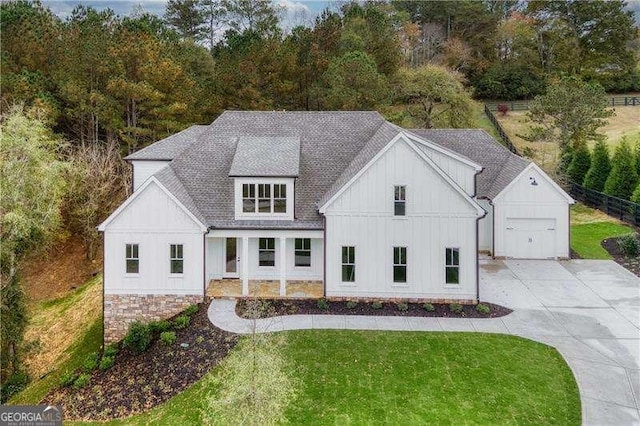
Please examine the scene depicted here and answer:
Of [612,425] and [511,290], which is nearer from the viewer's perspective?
[612,425]

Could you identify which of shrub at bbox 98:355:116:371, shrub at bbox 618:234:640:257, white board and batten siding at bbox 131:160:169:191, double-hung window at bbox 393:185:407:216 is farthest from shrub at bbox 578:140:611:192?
shrub at bbox 98:355:116:371

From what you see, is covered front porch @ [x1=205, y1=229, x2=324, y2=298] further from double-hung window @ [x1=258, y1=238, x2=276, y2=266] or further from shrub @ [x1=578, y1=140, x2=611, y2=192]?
shrub @ [x1=578, y1=140, x2=611, y2=192]

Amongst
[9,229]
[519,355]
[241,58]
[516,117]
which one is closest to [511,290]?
[519,355]

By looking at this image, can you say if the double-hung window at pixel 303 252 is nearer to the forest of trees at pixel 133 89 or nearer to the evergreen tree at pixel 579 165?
the forest of trees at pixel 133 89

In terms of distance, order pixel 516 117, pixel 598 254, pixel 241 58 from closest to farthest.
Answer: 1. pixel 598 254
2. pixel 241 58
3. pixel 516 117

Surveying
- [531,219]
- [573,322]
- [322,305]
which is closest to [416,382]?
[322,305]

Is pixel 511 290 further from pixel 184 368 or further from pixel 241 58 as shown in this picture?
pixel 241 58
